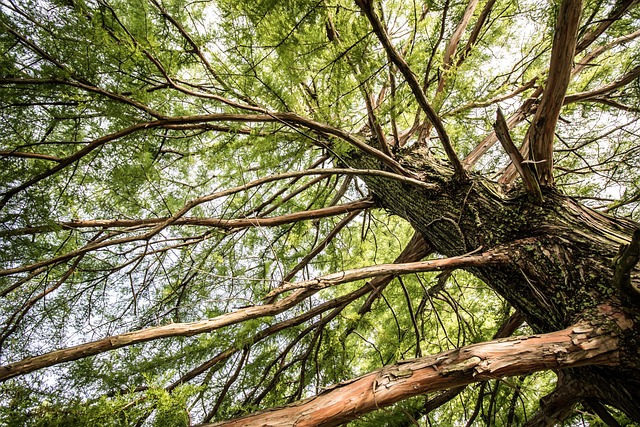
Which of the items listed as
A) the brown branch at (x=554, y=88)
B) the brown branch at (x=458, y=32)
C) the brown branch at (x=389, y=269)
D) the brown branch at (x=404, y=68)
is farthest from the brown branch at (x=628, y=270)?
the brown branch at (x=458, y=32)

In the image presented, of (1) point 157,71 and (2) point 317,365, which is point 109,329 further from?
(1) point 157,71

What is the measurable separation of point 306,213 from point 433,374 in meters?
Result: 1.26

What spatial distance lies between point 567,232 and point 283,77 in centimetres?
172

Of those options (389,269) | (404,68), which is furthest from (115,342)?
(404,68)

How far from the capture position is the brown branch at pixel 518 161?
1.44m

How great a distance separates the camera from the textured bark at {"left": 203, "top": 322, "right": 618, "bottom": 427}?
1011 mm

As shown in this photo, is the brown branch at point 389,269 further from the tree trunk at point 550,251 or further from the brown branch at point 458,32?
the brown branch at point 458,32

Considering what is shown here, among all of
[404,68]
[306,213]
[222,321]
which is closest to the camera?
[222,321]

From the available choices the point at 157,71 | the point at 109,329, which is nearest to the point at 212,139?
the point at 157,71

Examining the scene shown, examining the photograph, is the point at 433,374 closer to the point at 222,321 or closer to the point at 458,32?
the point at 222,321

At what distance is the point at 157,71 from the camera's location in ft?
6.50

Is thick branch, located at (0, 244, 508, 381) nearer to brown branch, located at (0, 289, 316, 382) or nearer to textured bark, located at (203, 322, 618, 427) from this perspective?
brown branch, located at (0, 289, 316, 382)

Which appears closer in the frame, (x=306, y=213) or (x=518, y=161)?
(x=518, y=161)

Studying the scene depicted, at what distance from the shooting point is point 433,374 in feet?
3.46
